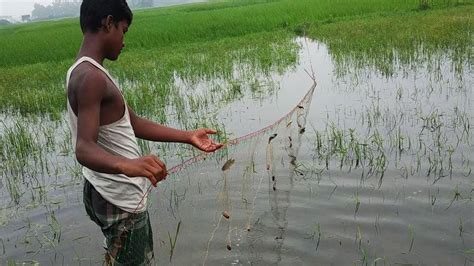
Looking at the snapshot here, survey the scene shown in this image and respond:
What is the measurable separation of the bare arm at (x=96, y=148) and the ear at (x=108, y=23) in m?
0.22

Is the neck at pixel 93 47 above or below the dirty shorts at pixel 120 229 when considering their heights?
above

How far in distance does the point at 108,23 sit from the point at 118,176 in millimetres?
584

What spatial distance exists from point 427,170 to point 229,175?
178 centimetres

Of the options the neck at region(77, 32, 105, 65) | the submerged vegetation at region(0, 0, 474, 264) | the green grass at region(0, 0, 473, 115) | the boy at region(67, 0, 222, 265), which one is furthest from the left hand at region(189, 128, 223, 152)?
the green grass at region(0, 0, 473, 115)

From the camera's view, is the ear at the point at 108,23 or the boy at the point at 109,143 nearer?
the boy at the point at 109,143

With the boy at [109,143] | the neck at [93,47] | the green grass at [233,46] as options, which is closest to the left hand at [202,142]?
the boy at [109,143]

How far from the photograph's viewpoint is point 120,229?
1.97 m

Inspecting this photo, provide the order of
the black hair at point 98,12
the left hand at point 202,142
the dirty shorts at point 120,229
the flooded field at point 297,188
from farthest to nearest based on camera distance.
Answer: the flooded field at point 297,188 < the left hand at point 202,142 < the dirty shorts at point 120,229 < the black hair at point 98,12

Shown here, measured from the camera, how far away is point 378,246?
3.23 m

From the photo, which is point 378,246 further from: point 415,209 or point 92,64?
point 92,64

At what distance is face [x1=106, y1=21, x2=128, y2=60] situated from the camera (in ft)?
6.14

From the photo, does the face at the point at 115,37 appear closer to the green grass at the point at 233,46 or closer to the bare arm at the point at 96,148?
the bare arm at the point at 96,148

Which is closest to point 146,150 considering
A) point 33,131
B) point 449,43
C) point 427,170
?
point 33,131

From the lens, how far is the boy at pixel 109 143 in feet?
5.51
